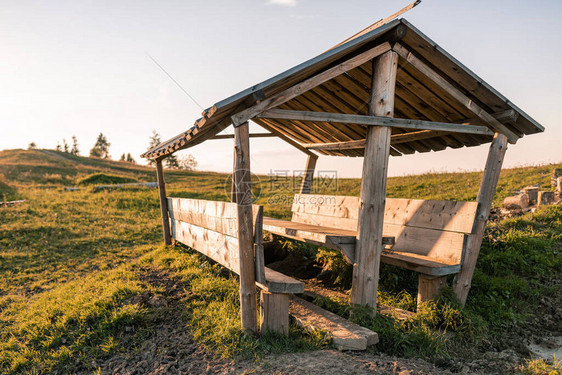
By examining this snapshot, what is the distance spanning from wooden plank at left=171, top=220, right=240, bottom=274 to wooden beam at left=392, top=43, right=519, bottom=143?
3283 millimetres

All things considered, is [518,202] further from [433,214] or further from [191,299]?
[191,299]

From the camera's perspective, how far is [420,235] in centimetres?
573

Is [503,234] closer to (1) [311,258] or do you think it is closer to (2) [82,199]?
(1) [311,258]

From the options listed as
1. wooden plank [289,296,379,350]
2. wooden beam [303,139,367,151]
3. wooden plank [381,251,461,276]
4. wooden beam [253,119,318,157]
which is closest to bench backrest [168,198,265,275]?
wooden plank [289,296,379,350]

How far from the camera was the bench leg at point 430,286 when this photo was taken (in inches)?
202

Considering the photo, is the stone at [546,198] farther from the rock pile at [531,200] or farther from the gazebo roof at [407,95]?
the gazebo roof at [407,95]

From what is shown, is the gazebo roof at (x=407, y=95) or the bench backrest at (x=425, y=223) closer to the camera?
the gazebo roof at (x=407, y=95)

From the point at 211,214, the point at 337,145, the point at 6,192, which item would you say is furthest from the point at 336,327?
the point at 6,192

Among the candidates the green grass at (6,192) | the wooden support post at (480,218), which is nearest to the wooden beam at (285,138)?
the wooden support post at (480,218)

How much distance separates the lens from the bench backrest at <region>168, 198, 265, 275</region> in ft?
14.8

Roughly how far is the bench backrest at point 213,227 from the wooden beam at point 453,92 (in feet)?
9.36

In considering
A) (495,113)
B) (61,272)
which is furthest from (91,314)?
(495,113)

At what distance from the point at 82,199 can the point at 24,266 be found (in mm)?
7520

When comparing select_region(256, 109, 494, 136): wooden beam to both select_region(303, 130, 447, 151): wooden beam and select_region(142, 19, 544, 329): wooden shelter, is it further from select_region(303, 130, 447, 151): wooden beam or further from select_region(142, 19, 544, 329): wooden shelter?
select_region(303, 130, 447, 151): wooden beam
